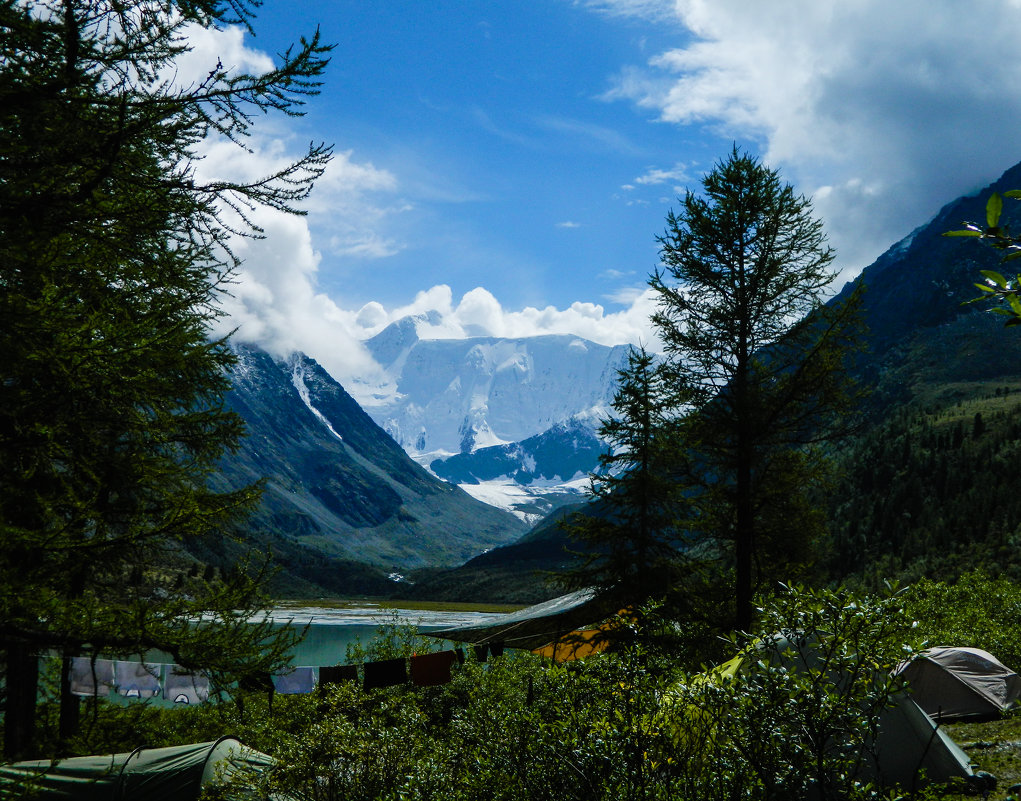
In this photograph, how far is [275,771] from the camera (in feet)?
25.0

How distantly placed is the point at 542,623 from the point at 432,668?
420cm

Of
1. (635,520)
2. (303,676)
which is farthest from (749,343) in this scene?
(303,676)

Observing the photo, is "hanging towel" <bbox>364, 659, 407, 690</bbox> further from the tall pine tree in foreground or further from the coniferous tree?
the tall pine tree in foreground

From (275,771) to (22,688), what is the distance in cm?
343

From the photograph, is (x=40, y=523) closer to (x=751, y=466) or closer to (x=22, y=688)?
(x=22, y=688)

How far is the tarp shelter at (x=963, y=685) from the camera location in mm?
14516

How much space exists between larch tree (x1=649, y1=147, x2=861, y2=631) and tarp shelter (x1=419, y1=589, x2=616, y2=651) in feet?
18.0

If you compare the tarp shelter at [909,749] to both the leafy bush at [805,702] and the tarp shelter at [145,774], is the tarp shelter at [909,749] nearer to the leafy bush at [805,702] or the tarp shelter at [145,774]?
the leafy bush at [805,702]

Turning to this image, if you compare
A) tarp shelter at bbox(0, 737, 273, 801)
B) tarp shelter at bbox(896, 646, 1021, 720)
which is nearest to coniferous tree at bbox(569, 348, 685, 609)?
tarp shelter at bbox(896, 646, 1021, 720)

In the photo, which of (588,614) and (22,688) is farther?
(588,614)

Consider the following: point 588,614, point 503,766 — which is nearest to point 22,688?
point 503,766

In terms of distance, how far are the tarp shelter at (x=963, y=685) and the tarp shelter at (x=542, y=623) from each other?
6.83 metres

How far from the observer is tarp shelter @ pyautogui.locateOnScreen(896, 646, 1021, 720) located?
14.5 m

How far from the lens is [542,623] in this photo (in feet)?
65.0
